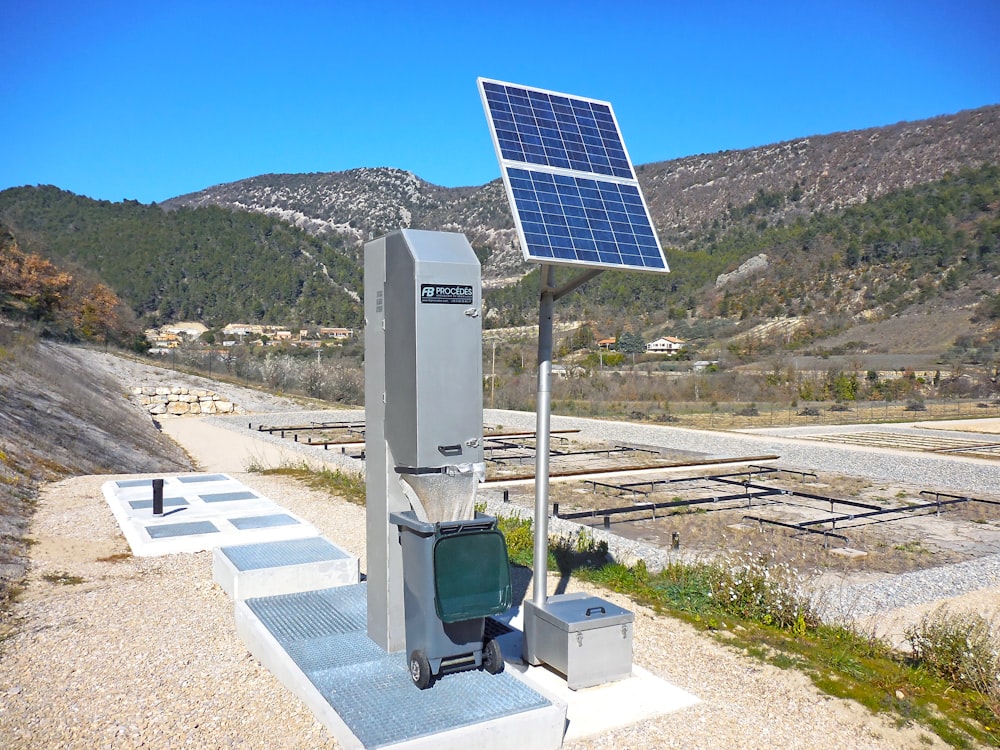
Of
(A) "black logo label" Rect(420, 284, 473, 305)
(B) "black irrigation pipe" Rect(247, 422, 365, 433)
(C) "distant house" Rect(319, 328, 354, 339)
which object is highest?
(C) "distant house" Rect(319, 328, 354, 339)

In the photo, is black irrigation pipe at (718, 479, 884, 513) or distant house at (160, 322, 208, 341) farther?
distant house at (160, 322, 208, 341)

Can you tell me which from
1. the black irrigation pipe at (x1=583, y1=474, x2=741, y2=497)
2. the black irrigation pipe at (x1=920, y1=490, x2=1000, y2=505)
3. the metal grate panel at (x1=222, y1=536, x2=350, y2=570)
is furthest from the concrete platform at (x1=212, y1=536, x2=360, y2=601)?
the black irrigation pipe at (x1=920, y1=490, x2=1000, y2=505)

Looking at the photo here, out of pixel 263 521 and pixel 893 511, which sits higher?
pixel 263 521

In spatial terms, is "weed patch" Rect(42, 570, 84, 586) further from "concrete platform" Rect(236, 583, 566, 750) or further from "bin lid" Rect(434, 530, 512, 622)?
"bin lid" Rect(434, 530, 512, 622)

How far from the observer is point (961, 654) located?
4934mm

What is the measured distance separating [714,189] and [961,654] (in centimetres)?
8663

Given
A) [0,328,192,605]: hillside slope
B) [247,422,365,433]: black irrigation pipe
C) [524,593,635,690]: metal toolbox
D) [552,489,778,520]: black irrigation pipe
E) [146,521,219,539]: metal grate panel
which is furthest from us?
[247,422,365,433]: black irrigation pipe

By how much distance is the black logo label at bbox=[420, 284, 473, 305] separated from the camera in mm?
4145

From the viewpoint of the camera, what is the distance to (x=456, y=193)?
3962 inches

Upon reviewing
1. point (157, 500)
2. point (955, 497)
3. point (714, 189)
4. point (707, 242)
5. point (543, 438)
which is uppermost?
point (714, 189)

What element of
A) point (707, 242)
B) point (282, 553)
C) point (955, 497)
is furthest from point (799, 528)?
point (707, 242)

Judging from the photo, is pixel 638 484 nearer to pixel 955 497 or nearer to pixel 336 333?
pixel 955 497

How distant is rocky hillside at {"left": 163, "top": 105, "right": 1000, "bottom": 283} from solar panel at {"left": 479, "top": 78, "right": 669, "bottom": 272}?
235 feet

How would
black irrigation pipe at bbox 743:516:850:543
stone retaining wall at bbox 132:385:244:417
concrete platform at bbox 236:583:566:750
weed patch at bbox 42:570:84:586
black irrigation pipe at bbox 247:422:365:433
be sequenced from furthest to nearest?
stone retaining wall at bbox 132:385:244:417
black irrigation pipe at bbox 247:422:365:433
black irrigation pipe at bbox 743:516:850:543
weed patch at bbox 42:570:84:586
concrete platform at bbox 236:583:566:750
